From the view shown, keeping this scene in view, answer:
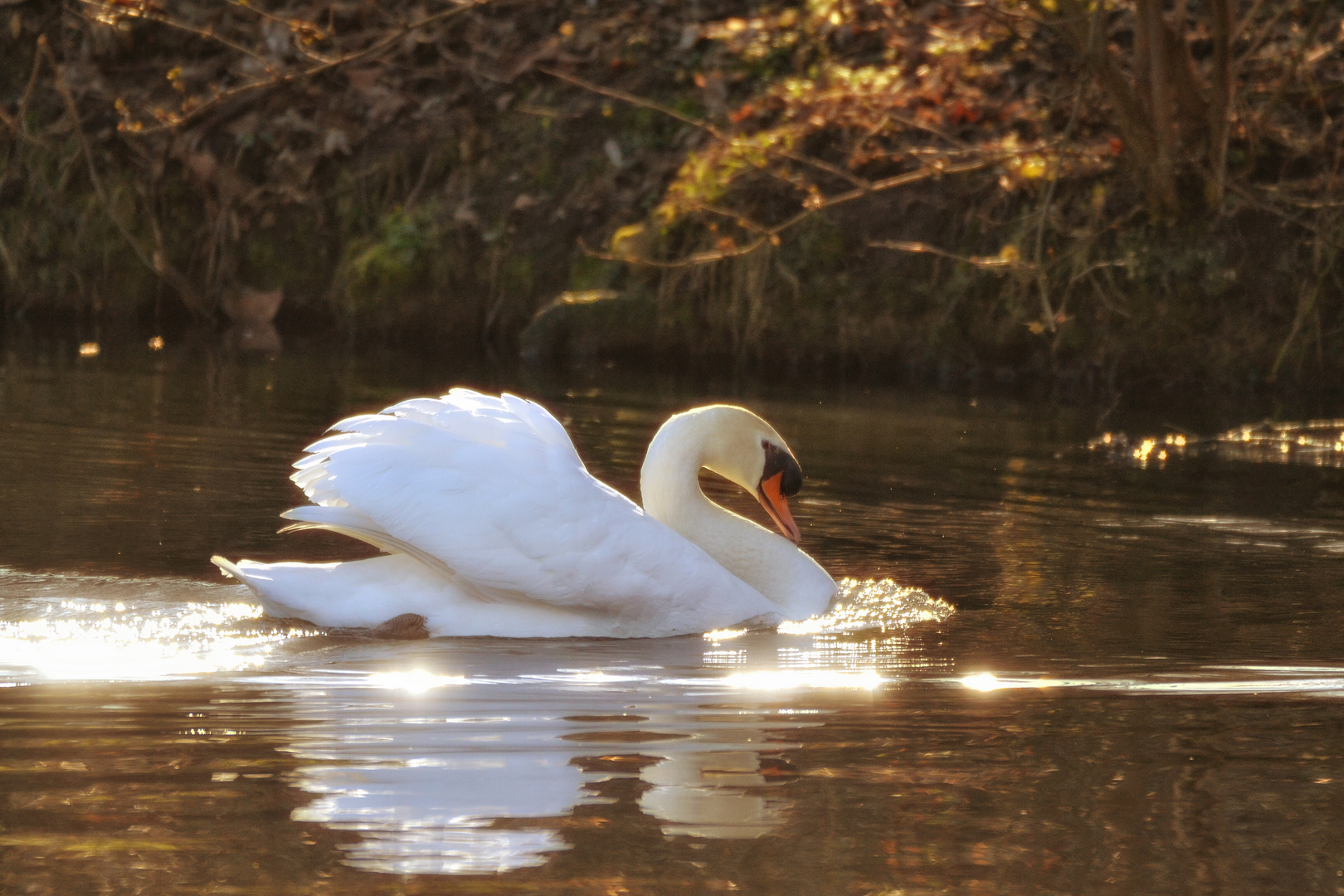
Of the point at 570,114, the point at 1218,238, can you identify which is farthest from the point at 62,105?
the point at 1218,238

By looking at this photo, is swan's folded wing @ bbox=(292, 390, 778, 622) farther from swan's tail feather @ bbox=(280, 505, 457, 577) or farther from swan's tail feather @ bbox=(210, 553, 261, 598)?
swan's tail feather @ bbox=(210, 553, 261, 598)

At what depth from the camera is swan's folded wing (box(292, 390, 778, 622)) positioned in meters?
4.74

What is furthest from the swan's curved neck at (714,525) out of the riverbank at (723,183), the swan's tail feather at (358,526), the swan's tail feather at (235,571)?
the riverbank at (723,183)

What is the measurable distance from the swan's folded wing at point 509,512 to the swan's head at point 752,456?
2.65 ft

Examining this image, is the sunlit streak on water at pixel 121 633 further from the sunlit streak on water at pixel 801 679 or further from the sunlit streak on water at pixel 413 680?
the sunlit streak on water at pixel 801 679

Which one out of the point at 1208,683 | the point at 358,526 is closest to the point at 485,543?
the point at 358,526

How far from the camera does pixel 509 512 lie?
187 inches

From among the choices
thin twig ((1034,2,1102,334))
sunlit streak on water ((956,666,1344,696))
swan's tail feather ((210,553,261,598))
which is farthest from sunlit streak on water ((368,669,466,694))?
thin twig ((1034,2,1102,334))

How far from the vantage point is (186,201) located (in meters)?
16.0

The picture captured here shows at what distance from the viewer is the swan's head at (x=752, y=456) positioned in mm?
5770

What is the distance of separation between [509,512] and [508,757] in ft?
5.15

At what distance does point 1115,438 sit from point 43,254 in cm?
1086

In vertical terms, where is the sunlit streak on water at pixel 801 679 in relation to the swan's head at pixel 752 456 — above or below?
below

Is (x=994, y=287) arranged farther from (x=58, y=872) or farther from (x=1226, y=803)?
(x=58, y=872)
